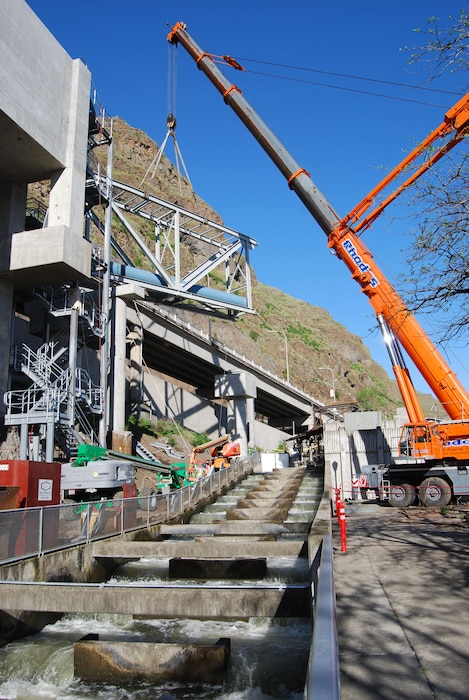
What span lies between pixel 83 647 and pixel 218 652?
6.50 feet

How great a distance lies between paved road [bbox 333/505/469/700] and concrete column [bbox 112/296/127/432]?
80.2 ft

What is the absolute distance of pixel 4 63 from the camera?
2539 cm

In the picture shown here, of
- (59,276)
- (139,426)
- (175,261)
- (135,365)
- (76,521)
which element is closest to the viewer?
(76,521)

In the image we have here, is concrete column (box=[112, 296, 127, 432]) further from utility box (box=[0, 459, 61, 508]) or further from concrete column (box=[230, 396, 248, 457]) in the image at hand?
utility box (box=[0, 459, 61, 508])

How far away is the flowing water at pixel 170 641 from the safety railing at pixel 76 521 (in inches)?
62.2

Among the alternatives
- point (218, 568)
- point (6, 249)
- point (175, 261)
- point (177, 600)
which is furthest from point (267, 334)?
point (177, 600)

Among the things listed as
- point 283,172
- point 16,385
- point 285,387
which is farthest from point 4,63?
point 285,387

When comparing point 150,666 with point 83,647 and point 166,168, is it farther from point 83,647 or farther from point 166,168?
point 166,168

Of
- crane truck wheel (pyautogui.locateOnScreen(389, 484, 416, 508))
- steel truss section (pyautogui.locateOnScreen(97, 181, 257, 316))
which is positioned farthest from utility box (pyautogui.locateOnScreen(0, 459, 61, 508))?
steel truss section (pyautogui.locateOnScreen(97, 181, 257, 316))

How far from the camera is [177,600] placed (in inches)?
338

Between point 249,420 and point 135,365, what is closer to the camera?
point 135,365

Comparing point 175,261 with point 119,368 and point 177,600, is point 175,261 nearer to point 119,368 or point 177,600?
point 119,368

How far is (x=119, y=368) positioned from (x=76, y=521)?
81.7ft

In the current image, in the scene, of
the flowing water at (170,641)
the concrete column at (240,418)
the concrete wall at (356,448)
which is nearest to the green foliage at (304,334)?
the concrete column at (240,418)
